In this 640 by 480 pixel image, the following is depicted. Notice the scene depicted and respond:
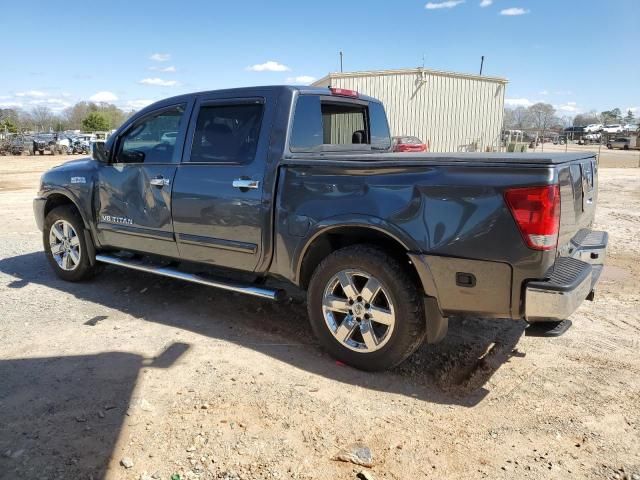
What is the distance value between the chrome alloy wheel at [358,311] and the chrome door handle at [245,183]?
0.96 meters

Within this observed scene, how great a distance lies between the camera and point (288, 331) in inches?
175

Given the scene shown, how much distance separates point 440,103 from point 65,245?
83.8 ft

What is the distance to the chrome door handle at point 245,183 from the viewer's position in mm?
3971

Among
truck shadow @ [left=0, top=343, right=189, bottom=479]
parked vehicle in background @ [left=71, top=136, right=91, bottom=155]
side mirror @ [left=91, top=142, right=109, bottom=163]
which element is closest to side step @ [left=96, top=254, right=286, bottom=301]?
truck shadow @ [left=0, top=343, right=189, bottom=479]

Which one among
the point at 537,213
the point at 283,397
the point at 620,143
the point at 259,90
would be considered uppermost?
the point at 259,90

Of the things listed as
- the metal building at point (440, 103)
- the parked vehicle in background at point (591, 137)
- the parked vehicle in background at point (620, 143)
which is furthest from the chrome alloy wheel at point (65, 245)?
the parked vehicle in background at point (591, 137)

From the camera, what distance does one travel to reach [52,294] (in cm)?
539

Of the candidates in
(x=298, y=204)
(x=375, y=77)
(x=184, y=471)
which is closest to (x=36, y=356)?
(x=184, y=471)

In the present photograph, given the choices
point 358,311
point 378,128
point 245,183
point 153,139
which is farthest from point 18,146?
point 358,311

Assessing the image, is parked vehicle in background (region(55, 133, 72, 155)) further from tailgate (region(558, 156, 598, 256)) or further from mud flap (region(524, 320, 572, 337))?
mud flap (region(524, 320, 572, 337))

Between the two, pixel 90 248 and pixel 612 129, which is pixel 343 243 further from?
pixel 612 129

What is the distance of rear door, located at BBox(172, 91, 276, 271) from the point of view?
4016 millimetres

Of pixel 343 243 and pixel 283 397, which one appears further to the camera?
pixel 343 243

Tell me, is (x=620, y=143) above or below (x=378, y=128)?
below
